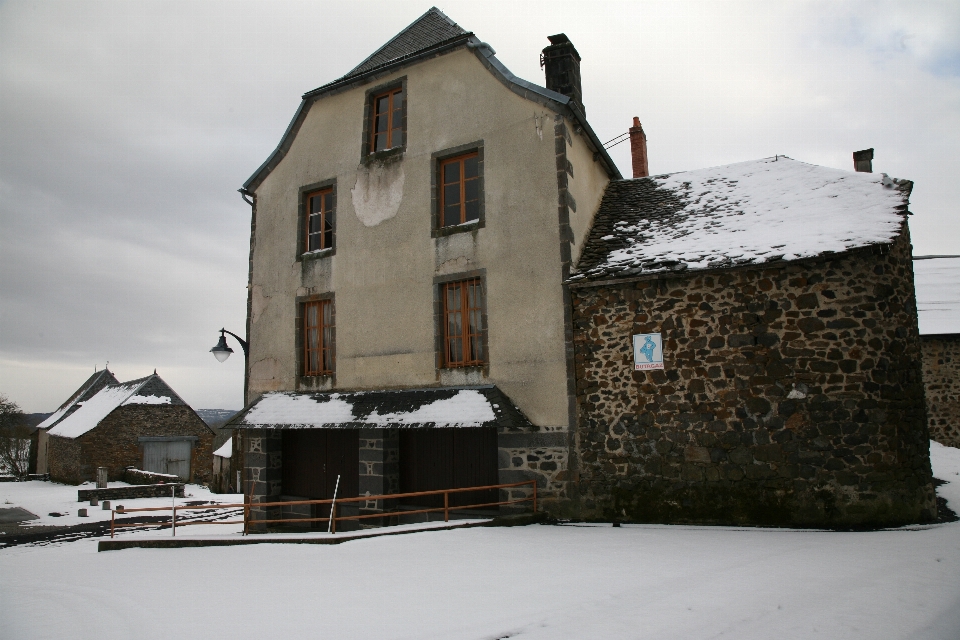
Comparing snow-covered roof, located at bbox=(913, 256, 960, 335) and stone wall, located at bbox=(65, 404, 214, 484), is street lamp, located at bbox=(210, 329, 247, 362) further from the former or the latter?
stone wall, located at bbox=(65, 404, 214, 484)

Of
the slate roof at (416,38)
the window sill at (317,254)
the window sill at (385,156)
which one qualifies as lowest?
the window sill at (317,254)

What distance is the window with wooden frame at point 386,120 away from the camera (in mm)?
12766

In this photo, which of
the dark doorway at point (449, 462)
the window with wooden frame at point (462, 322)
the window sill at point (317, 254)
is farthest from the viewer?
the window sill at point (317, 254)

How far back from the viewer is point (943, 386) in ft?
55.1

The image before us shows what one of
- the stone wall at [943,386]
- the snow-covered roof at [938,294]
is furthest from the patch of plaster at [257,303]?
the stone wall at [943,386]

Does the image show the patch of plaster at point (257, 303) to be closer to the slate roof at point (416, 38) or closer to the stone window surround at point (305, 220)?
the stone window surround at point (305, 220)

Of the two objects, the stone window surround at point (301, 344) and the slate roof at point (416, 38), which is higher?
the slate roof at point (416, 38)

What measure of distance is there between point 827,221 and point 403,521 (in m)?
8.71

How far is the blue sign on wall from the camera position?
9.66 meters

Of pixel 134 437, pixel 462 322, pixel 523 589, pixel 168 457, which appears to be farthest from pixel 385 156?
pixel 168 457

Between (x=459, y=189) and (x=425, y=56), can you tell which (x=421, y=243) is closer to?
(x=459, y=189)

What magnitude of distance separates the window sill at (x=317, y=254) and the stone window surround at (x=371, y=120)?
197 cm

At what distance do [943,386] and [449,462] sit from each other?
1421 cm

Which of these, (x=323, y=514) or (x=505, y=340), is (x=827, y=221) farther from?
(x=323, y=514)
